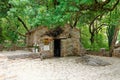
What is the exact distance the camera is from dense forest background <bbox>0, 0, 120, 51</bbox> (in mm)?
11906

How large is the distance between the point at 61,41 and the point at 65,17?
23.3ft

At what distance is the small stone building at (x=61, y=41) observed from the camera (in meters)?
18.4

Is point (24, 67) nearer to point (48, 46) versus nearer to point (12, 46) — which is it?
point (48, 46)

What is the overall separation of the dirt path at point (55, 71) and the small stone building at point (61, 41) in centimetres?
249

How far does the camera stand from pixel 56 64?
1559 centimetres

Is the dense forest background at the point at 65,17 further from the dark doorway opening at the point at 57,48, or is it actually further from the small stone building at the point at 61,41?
the dark doorway opening at the point at 57,48

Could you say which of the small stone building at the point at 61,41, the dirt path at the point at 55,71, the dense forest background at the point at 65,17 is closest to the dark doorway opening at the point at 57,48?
the small stone building at the point at 61,41

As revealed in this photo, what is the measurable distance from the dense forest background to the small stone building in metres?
0.86

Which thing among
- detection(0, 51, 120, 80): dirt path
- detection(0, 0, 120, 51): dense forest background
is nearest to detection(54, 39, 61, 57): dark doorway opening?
detection(0, 0, 120, 51): dense forest background

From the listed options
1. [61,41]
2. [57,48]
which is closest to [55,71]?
[61,41]

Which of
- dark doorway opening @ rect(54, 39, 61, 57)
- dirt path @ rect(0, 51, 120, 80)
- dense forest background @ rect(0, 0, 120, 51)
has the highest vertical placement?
dense forest background @ rect(0, 0, 120, 51)

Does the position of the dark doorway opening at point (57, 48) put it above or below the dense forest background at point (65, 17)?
below

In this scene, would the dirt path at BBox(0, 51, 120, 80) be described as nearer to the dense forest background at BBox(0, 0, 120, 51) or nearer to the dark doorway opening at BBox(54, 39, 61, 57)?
the dense forest background at BBox(0, 0, 120, 51)

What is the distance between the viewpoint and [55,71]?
13.4 m
